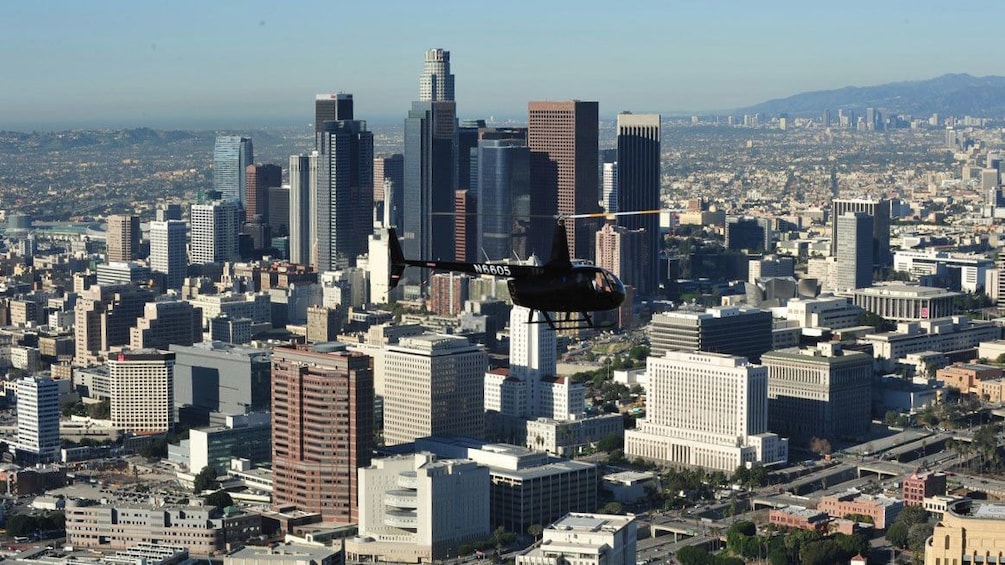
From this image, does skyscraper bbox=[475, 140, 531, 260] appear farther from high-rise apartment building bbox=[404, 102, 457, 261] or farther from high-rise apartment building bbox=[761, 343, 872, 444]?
high-rise apartment building bbox=[761, 343, 872, 444]

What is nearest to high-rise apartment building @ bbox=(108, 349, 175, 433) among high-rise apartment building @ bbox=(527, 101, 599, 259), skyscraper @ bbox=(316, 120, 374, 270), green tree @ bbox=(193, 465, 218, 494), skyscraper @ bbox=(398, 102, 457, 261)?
green tree @ bbox=(193, 465, 218, 494)

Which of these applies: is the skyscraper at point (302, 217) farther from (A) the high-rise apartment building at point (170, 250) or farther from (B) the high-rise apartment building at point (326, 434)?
(B) the high-rise apartment building at point (326, 434)

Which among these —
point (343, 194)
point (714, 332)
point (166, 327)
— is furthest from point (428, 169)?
point (714, 332)

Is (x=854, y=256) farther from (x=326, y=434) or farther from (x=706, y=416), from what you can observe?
(x=326, y=434)

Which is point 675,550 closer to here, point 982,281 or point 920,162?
point 982,281

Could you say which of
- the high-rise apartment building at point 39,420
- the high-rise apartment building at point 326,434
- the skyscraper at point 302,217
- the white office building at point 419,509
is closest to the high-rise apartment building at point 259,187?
the skyscraper at point 302,217

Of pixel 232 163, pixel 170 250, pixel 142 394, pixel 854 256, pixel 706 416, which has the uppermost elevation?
pixel 232 163
